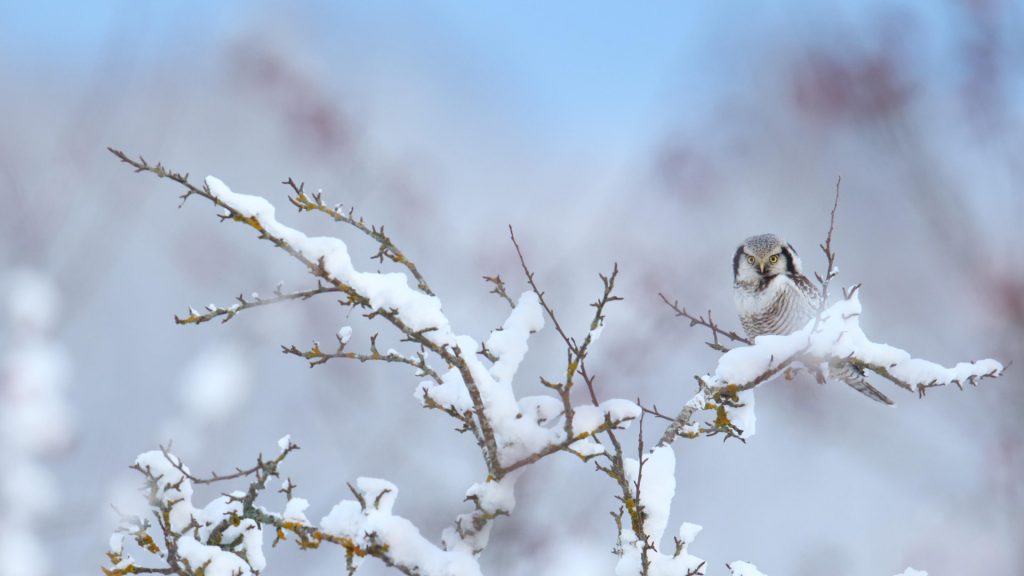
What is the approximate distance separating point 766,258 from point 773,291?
248mm

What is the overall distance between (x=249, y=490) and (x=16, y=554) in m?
2.18

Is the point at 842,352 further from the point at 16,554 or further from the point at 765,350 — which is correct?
→ the point at 16,554

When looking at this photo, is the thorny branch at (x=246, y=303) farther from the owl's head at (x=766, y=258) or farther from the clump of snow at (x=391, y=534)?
the owl's head at (x=766, y=258)

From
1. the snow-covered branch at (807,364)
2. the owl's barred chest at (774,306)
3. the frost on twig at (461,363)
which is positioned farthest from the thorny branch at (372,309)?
the owl's barred chest at (774,306)

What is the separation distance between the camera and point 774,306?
19.1 ft

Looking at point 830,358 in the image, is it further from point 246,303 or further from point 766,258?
point 766,258

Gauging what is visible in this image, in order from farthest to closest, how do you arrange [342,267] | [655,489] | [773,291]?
[773,291] → [655,489] → [342,267]

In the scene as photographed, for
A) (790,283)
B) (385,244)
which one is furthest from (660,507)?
(790,283)

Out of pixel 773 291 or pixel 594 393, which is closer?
pixel 594 393

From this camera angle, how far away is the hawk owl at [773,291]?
5.75 m

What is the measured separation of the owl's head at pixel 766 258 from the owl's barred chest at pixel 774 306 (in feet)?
0.23

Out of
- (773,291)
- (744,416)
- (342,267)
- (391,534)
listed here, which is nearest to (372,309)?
(342,267)

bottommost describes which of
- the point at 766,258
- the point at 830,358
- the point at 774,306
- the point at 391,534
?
the point at 391,534

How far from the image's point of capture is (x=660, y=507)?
2.90 m
